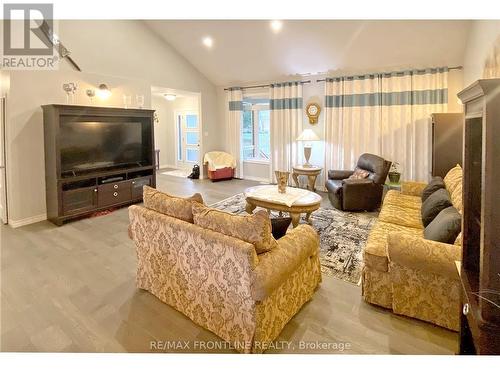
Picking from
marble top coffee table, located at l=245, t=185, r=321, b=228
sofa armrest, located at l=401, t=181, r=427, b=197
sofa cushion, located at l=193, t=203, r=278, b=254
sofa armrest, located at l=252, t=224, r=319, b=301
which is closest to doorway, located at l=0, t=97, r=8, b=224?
marble top coffee table, located at l=245, t=185, r=321, b=228

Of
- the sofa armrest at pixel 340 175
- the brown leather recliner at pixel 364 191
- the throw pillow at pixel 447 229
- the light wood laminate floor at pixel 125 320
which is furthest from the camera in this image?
the sofa armrest at pixel 340 175

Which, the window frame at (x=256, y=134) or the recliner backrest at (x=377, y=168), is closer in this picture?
the recliner backrest at (x=377, y=168)

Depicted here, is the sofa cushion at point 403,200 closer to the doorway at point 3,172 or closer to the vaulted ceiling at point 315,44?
the vaulted ceiling at point 315,44

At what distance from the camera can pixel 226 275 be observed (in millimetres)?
1824

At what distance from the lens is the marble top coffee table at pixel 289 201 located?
369 cm

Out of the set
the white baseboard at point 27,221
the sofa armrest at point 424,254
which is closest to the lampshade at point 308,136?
the sofa armrest at point 424,254

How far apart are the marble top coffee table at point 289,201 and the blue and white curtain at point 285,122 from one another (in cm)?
282

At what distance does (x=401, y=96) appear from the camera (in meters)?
5.36

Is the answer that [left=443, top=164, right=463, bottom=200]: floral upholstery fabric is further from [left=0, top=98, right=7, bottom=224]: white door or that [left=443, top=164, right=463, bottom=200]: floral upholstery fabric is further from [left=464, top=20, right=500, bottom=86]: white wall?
[left=0, top=98, right=7, bottom=224]: white door

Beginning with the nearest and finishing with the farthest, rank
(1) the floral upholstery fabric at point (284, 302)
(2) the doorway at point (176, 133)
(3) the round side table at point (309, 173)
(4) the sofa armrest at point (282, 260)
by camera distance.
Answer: (4) the sofa armrest at point (282, 260), (1) the floral upholstery fabric at point (284, 302), (3) the round side table at point (309, 173), (2) the doorway at point (176, 133)

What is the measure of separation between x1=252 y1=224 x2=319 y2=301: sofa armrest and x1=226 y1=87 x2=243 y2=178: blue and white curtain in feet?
18.6

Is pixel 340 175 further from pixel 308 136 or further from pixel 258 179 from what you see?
pixel 258 179
